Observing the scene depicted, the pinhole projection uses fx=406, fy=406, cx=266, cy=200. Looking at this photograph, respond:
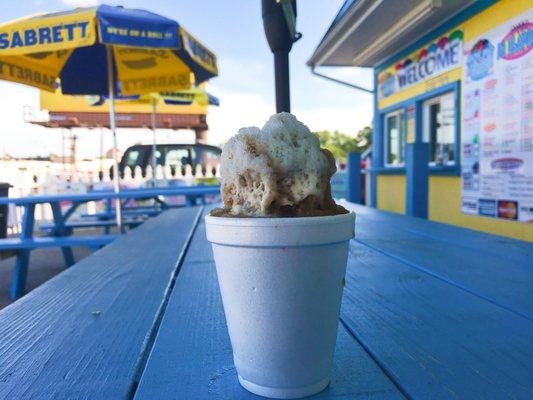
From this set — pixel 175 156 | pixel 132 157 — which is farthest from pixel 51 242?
pixel 175 156

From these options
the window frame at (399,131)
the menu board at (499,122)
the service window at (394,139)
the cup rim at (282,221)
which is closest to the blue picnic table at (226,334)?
the cup rim at (282,221)

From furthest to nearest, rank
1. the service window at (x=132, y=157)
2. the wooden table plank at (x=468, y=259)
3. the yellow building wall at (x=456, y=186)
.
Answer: the service window at (x=132, y=157)
the yellow building wall at (x=456, y=186)
the wooden table plank at (x=468, y=259)

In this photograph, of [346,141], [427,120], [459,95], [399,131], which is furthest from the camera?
[346,141]

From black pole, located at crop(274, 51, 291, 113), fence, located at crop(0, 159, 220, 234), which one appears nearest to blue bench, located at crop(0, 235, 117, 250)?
black pole, located at crop(274, 51, 291, 113)

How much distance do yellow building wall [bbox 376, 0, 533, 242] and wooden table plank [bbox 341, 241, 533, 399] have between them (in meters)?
2.97

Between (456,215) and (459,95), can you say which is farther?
(456,215)

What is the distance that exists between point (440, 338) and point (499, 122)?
11.6ft

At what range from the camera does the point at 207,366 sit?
75cm

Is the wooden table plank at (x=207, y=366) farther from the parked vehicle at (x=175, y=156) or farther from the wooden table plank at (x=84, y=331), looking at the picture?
the parked vehicle at (x=175, y=156)

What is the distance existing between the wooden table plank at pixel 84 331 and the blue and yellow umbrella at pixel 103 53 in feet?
9.87

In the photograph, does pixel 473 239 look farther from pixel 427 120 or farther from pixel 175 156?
pixel 175 156

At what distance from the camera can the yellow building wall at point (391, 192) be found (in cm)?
589

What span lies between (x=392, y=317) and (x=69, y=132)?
19.7m

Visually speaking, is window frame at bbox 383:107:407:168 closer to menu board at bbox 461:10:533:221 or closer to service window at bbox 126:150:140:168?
menu board at bbox 461:10:533:221
